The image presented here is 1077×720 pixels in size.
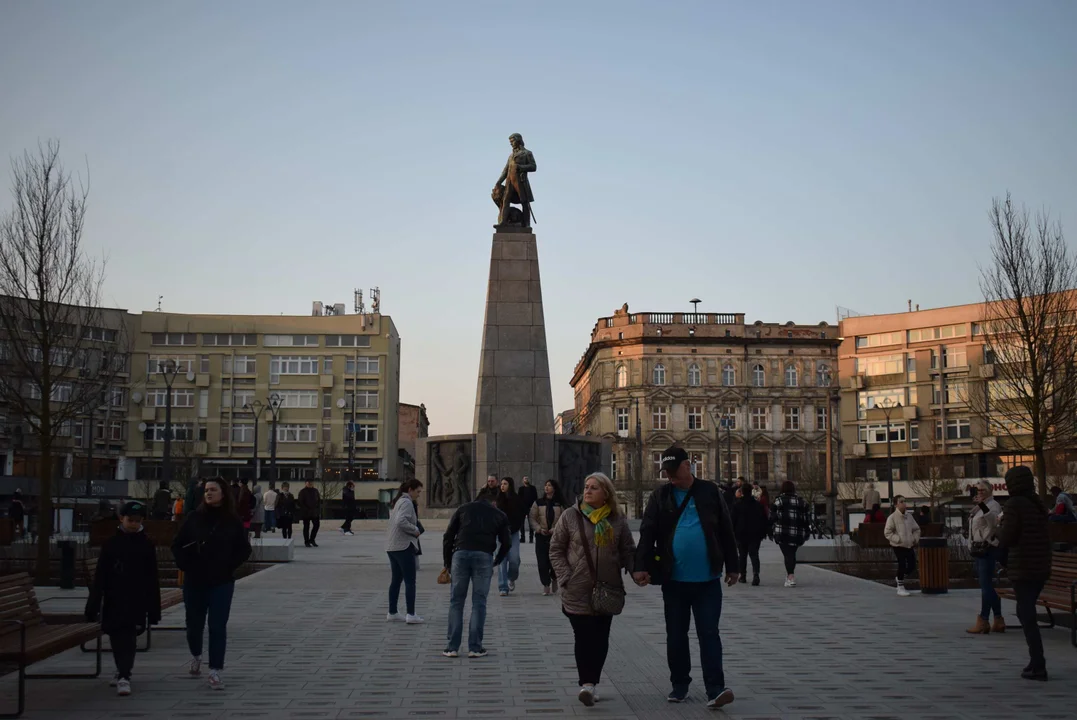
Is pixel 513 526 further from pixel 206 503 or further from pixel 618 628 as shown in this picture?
pixel 206 503

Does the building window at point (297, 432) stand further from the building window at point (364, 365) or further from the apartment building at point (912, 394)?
the apartment building at point (912, 394)

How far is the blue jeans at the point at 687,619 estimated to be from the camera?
26.6 ft

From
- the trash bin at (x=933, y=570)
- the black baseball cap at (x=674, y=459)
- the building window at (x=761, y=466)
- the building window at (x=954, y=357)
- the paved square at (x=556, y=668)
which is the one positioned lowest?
the paved square at (x=556, y=668)

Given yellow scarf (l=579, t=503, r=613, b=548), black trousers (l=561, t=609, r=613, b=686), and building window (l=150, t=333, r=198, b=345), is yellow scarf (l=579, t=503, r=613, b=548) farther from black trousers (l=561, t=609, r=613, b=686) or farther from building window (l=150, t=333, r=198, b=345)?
building window (l=150, t=333, r=198, b=345)

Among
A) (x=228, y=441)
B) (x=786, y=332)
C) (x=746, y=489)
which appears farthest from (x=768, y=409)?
(x=746, y=489)

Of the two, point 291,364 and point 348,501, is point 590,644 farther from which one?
point 291,364

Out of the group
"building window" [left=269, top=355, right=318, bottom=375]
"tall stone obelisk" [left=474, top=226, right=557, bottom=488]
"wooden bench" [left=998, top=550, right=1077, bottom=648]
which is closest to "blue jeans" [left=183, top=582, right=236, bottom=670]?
"wooden bench" [left=998, top=550, right=1077, bottom=648]

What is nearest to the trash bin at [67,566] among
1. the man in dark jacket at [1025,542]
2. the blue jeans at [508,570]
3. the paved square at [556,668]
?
the paved square at [556,668]

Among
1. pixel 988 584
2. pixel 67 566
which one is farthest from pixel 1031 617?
pixel 67 566

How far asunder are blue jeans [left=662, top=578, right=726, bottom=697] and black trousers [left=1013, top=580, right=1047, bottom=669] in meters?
2.71

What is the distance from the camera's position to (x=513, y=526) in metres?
17.9

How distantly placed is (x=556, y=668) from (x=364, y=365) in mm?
73516

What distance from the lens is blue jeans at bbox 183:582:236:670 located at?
889 cm

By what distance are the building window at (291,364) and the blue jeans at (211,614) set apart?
73.6 m
